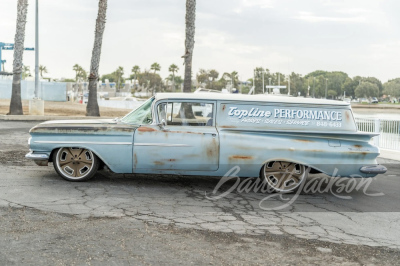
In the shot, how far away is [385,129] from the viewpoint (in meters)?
15.6

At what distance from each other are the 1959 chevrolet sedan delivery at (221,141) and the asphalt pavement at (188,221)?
0.42 meters

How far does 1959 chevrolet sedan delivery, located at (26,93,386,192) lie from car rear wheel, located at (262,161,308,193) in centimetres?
2

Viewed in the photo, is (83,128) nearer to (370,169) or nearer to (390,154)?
(370,169)

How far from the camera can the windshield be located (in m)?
8.55

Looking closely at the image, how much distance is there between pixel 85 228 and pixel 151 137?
264cm

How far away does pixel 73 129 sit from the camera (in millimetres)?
8523

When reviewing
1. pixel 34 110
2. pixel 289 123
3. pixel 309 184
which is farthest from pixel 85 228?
pixel 34 110

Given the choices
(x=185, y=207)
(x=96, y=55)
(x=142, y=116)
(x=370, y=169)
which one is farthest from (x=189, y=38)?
(x=185, y=207)

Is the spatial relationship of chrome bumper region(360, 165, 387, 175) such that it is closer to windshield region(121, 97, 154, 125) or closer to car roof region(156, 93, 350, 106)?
car roof region(156, 93, 350, 106)

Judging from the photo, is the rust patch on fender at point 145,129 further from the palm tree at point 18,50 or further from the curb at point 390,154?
the palm tree at point 18,50

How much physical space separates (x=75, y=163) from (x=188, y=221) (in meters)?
2.99

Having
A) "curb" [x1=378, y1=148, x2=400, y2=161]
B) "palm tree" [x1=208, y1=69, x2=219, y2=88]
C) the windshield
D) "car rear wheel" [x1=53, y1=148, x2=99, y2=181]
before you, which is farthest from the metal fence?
"palm tree" [x1=208, y1=69, x2=219, y2=88]

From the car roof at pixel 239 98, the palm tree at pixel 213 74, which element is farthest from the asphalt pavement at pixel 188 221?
the palm tree at pixel 213 74

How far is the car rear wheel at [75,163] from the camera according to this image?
8609 millimetres
